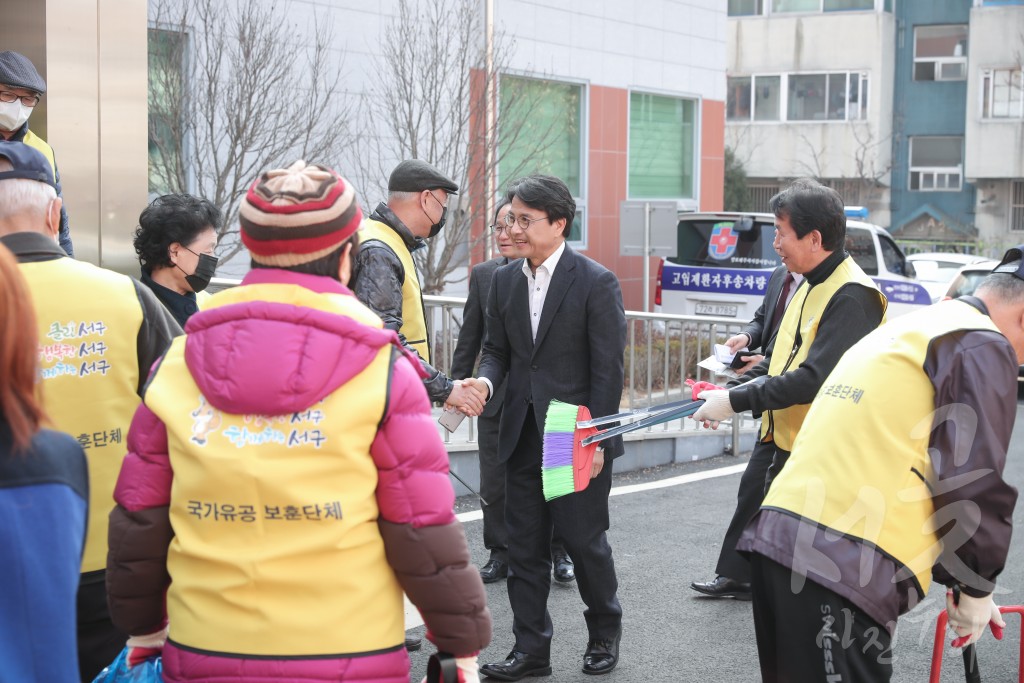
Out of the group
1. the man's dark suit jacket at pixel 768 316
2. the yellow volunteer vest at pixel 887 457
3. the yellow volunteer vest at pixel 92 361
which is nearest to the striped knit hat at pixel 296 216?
the yellow volunteer vest at pixel 92 361

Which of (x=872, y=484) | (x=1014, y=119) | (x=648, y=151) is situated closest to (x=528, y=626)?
(x=872, y=484)

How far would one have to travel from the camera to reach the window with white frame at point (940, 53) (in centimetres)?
3691

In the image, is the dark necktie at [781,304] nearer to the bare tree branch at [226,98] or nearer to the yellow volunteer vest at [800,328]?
the yellow volunteer vest at [800,328]

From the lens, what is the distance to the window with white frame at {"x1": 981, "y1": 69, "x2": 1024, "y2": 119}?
35406 mm

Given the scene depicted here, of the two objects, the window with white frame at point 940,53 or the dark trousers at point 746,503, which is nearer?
the dark trousers at point 746,503

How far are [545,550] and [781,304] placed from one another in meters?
1.99

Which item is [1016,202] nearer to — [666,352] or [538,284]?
[666,352]

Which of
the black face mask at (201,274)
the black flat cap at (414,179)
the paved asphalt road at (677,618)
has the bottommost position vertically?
the paved asphalt road at (677,618)

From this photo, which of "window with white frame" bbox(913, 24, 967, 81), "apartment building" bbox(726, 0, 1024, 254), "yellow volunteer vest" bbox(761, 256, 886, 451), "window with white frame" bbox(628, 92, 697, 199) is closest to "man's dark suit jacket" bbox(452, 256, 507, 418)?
"yellow volunteer vest" bbox(761, 256, 886, 451)

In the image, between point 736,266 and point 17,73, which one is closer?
point 17,73

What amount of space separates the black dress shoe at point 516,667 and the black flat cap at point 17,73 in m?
3.24

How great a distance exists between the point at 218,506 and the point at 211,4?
11255 millimetres

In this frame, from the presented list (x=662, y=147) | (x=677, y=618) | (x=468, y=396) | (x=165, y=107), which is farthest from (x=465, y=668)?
(x=662, y=147)

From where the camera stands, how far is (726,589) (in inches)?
242
